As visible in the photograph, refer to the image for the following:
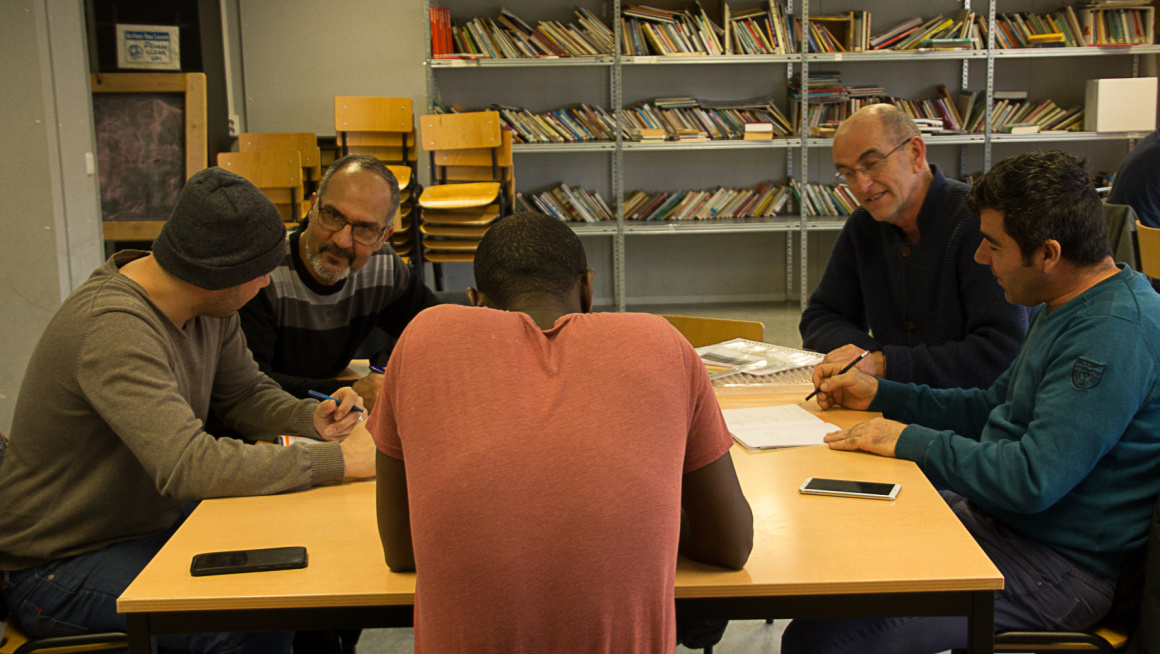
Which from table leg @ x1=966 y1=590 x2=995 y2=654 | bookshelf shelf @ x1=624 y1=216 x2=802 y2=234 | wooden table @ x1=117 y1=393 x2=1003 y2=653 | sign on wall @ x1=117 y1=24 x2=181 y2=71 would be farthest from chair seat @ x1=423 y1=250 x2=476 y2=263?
table leg @ x1=966 y1=590 x2=995 y2=654

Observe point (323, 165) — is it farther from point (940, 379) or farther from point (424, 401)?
point (424, 401)

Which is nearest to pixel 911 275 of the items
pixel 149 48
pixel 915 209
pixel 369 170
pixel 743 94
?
pixel 915 209

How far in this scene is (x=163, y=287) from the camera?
1.58m

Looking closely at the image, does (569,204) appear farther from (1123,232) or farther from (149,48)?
(1123,232)

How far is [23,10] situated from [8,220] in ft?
2.86

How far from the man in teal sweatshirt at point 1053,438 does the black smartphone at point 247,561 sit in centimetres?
87

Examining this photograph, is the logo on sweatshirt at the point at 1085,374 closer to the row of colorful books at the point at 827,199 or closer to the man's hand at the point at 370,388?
the man's hand at the point at 370,388

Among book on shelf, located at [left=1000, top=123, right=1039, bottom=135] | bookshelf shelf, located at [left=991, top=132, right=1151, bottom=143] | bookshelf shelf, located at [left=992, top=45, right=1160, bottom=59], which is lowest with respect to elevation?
bookshelf shelf, located at [left=991, top=132, right=1151, bottom=143]

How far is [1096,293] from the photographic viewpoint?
4.84 feet

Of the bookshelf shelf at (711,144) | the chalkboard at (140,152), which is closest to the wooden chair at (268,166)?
the chalkboard at (140,152)

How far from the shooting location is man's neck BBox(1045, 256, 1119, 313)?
1.52m

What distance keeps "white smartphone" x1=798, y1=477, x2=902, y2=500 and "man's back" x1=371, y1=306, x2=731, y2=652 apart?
517 mm

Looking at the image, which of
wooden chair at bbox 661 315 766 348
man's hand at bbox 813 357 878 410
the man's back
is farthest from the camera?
wooden chair at bbox 661 315 766 348

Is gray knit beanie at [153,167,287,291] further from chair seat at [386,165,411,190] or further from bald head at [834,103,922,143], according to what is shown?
chair seat at [386,165,411,190]
